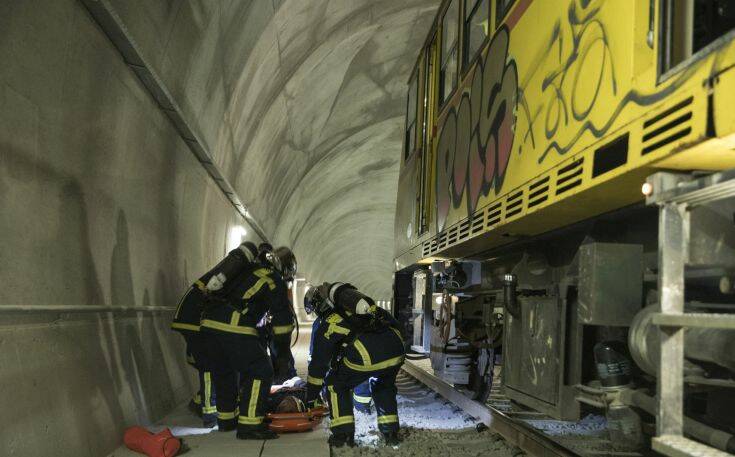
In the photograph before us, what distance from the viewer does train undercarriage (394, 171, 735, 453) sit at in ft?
7.53

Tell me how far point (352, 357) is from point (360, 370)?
5.0 inches

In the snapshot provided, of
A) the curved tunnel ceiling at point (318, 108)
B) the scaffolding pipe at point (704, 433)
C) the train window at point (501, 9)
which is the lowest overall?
the scaffolding pipe at point (704, 433)

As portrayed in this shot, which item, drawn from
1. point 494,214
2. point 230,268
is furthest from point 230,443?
point 494,214

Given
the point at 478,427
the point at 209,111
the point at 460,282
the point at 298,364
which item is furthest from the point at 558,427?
the point at 298,364

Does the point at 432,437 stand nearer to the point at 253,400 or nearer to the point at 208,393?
the point at 253,400

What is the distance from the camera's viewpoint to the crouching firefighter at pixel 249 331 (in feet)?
17.5

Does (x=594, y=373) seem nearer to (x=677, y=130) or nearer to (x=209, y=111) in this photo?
(x=677, y=130)

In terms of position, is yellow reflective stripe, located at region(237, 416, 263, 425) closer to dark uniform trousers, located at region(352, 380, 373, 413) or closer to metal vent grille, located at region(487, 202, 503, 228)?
dark uniform trousers, located at region(352, 380, 373, 413)

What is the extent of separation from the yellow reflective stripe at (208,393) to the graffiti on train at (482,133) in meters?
2.70

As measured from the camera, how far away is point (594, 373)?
4.11 meters

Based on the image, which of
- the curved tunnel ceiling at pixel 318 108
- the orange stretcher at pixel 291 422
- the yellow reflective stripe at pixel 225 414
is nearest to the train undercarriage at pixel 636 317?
the orange stretcher at pixel 291 422

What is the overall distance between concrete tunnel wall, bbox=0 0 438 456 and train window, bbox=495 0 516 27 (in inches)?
110

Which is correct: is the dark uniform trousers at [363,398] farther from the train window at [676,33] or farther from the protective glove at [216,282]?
the train window at [676,33]

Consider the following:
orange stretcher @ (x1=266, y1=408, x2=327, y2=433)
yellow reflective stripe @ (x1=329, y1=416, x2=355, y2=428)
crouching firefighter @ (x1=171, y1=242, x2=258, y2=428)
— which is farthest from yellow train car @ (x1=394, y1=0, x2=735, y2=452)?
crouching firefighter @ (x1=171, y1=242, x2=258, y2=428)
